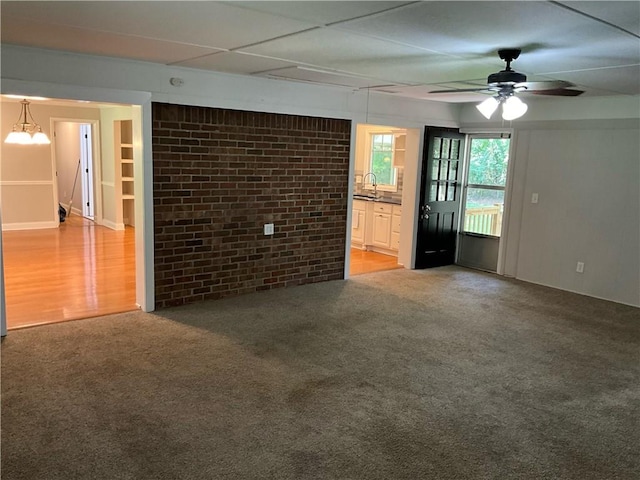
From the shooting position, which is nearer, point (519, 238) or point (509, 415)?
point (509, 415)

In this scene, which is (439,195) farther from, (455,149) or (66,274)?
(66,274)

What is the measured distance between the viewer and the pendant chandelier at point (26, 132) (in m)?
7.98

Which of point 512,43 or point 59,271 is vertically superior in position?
point 512,43

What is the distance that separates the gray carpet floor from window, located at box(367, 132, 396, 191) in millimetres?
3474

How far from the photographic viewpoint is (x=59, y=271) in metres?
6.15

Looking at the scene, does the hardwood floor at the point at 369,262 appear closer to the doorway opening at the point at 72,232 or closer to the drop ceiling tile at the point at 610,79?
the doorway opening at the point at 72,232

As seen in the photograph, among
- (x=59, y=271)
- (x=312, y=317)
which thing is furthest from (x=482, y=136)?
(x=59, y=271)

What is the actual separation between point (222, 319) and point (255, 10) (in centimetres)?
283

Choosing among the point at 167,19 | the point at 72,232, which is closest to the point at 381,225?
the point at 72,232

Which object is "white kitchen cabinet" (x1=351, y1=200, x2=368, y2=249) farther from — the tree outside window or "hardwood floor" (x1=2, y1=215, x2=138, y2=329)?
"hardwood floor" (x1=2, y1=215, x2=138, y2=329)

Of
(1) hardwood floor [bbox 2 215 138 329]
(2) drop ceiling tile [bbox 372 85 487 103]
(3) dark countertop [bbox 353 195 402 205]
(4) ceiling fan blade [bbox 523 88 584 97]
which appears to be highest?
(2) drop ceiling tile [bbox 372 85 487 103]

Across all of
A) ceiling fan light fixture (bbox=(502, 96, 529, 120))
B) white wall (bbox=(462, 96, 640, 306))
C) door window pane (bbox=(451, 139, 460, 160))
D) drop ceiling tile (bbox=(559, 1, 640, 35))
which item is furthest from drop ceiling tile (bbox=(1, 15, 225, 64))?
white wall (bbox=(462, 96, 640, 306))

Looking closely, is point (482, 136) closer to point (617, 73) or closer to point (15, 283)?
point (617, 73)

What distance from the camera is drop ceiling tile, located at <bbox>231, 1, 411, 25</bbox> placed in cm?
246
